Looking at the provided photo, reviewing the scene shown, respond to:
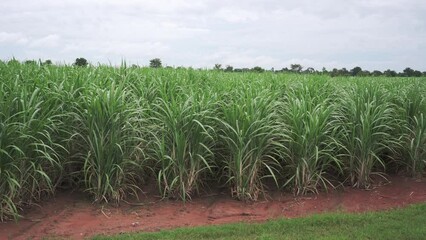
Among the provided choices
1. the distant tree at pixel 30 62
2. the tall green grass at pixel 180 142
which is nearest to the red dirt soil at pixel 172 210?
the tall green grass at pixel 180 142

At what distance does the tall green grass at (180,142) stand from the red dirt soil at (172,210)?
144 millimetres

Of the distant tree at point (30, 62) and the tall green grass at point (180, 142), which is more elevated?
the distant tree at point (30, 62)

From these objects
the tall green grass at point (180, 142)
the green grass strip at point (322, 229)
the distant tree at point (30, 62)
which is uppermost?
the distant tree at point (30, 62)

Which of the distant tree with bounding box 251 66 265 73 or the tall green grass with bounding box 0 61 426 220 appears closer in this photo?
the tall green grass with bounding box 0 61 426 220

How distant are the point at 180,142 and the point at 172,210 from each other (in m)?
0.73

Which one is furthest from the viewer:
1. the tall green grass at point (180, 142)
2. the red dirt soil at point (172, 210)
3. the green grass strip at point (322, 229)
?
the tall green grass at point (180, 142)

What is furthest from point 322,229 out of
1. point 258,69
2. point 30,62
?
point 258,69

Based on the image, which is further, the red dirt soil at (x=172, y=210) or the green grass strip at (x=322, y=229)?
the red dirt soil at (x=172, y=210)

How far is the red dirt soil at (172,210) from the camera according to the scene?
3990 millimetres

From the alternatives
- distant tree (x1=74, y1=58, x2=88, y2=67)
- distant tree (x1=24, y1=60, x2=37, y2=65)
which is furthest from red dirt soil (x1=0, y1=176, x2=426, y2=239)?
distant tree (x1=74, y1=58, x2=88, y2=67)

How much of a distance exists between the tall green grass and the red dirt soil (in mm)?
144

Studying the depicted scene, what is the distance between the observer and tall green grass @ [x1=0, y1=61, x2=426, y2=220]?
432cm

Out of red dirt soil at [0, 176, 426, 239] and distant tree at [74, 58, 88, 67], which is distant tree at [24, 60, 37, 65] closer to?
distant tree at [74, 58, 88, 67]

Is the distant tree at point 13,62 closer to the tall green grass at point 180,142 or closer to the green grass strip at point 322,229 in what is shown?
the tall green grass at point 180,142
